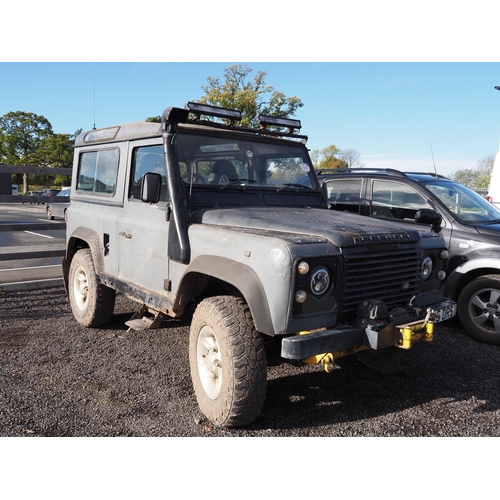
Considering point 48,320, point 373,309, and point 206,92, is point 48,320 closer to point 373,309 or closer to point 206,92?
point 373,309

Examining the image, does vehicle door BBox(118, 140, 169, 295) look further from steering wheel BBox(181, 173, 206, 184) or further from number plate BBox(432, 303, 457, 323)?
number plate BBox(432, 303, 457, 323)

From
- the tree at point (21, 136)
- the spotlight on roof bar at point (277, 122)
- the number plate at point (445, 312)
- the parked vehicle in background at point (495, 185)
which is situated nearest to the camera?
the number plate at point (445, 312)

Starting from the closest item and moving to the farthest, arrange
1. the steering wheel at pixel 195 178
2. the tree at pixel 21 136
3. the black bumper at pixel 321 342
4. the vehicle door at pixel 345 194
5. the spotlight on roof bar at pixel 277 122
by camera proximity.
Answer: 1. the black bumper at pixel 321 342
2. the steering wheel at pixel 195 178
3. the spotlight on roof bar at pixel 277 122
4. the vehicle door at pixel 345 194
5. the tree at pixel 21 136

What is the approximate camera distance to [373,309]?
3.11 m

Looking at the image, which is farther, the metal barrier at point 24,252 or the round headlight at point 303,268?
the metal barrier at point 24,252

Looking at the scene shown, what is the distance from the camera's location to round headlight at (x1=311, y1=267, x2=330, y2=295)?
2955mm

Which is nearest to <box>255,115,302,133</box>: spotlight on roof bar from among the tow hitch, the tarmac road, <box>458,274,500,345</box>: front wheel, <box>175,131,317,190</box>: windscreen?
<box>175,131,317,190</box>: windscreen

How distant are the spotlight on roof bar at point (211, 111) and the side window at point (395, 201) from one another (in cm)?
284

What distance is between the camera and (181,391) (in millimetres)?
3910

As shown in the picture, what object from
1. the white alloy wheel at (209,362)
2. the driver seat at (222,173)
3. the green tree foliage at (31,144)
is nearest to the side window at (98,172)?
the driver seat at (222,173)

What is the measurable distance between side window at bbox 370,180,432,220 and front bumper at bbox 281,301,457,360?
9.76 ft

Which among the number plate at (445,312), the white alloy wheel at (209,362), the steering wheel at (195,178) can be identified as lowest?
the white alloy wheel at (209,362)

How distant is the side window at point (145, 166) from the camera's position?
4.06 meters

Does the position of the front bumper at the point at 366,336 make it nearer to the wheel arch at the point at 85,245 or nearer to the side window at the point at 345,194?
the wheel arch at the point at 85,245
